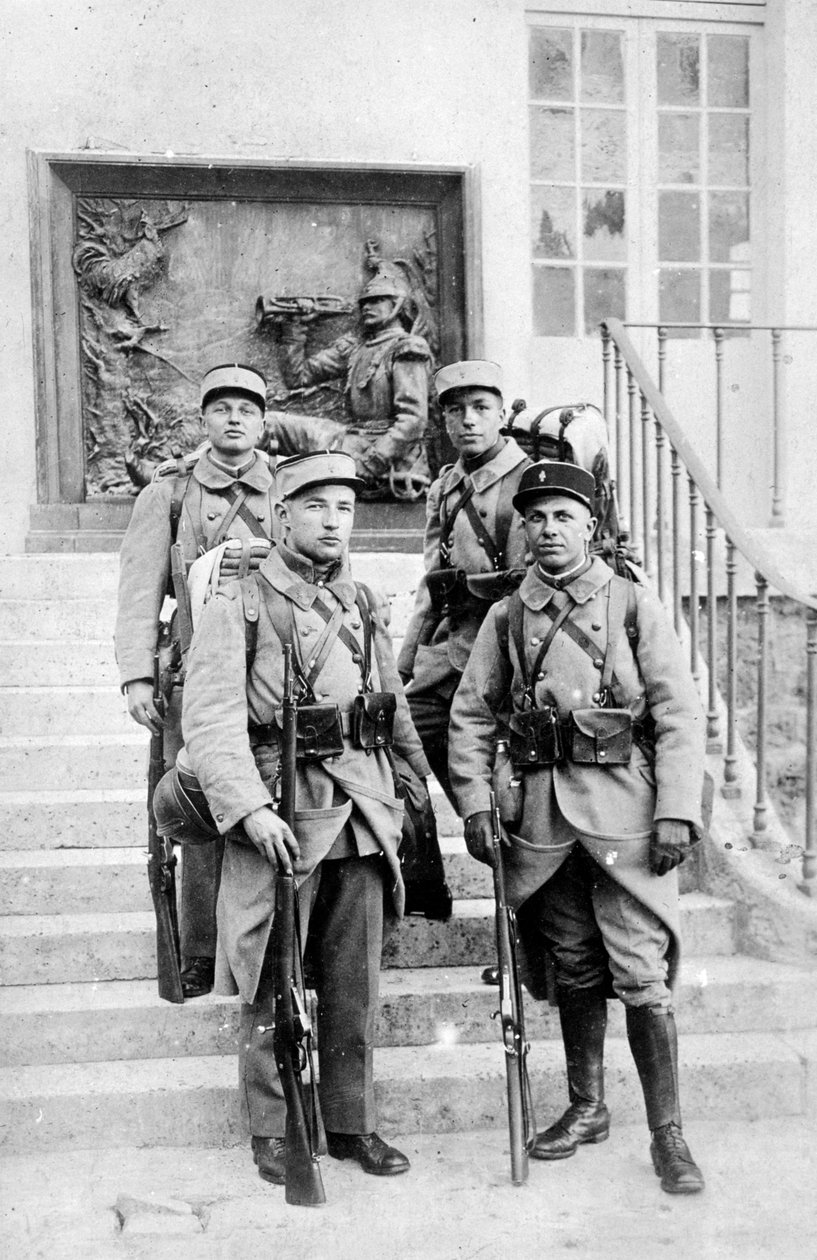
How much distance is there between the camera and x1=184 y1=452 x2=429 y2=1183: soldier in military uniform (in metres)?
3.37

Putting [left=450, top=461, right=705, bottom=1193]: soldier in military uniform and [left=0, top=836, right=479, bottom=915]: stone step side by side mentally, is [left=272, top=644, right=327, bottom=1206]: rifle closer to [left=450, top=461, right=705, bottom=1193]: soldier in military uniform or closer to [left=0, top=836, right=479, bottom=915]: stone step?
[left=450, top=461, right=705, bottom=1193]: soldier in military uniform

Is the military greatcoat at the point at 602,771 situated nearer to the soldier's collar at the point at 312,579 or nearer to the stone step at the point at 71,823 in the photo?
the soldier's collar at the point at 312,579

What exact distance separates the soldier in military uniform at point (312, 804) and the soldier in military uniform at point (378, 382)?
376 centimetres

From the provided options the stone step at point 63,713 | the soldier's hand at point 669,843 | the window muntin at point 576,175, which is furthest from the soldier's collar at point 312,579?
the window muntin at point 576,175

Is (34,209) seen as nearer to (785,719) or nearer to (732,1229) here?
(785,719)

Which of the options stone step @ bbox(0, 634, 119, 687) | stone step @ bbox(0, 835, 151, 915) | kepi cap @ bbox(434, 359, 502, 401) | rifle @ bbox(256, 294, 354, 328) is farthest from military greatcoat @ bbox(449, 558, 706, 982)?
rifle @ bbox(256, 294, 354, 328)

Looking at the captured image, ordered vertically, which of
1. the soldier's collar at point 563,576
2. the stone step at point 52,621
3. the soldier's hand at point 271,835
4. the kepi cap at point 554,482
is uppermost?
the kepi cap at point 554,482

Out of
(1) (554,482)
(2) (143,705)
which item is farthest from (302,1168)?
(1) (554,482)

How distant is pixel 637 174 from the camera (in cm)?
822

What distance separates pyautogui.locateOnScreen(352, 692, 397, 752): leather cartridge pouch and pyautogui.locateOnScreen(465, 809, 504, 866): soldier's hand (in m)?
0.34

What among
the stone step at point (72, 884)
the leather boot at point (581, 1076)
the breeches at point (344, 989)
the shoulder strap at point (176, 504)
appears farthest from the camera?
the stone step at point (72, 884)

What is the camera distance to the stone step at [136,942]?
13.9 ft

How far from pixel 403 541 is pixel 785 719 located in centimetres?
243

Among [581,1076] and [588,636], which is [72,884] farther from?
[588,636]
